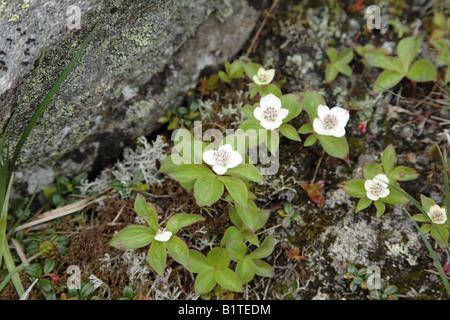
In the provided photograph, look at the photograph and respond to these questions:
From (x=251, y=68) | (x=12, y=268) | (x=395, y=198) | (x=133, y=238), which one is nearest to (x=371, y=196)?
(x=395, y=198)

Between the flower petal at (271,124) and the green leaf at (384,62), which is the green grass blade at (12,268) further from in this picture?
the green leaf at (384,62)

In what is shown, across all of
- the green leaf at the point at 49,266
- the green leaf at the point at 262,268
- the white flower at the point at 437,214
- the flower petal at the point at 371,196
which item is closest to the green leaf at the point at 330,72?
the flower petal at the point at 371,196

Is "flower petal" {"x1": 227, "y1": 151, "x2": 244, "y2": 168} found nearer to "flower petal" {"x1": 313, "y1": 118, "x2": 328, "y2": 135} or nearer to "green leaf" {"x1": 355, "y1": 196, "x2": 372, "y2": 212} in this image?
"flower petal" {"x1": 313, "y1": 118, "x2": 328, "y2": 135}

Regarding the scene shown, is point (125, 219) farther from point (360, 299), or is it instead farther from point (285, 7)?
point (285, 7)

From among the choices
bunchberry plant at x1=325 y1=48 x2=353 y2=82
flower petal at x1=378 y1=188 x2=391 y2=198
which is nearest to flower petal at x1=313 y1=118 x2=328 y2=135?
flower petal at x1=378 y1=188 x2=391 y2=198

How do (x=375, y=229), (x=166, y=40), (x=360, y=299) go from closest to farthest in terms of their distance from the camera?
(x=360, y=299)
(x=375, y=229)
(x=166, y=40)
